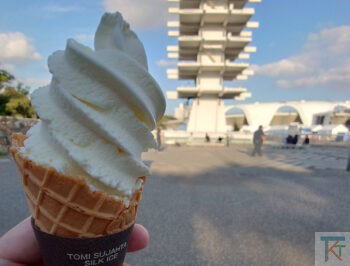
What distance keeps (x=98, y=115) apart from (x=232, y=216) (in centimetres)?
317

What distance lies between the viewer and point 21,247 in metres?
1.33

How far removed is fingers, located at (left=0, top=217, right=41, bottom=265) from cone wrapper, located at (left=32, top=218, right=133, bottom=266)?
26 cm

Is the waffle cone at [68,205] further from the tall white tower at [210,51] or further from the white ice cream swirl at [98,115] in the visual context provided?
the tall white tower at [210,51]

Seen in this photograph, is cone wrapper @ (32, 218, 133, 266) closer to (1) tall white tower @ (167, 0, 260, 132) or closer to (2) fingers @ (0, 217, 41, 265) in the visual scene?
(2) fingers @ (0, 217, 41, 265)

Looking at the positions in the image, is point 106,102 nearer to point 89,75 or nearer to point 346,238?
point 89,75

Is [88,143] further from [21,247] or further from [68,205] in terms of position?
[21,247]

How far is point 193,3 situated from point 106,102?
27.1 meters

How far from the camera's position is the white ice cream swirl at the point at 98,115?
43.1 inches

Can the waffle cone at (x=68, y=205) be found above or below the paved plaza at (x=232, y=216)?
above

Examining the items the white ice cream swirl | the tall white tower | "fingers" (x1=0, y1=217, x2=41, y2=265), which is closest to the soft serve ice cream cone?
the white ice cream swirl

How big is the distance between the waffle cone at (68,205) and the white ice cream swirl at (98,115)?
5 cm

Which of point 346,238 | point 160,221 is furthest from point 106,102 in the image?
point 346,238

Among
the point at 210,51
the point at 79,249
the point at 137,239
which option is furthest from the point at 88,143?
the point at 210,51

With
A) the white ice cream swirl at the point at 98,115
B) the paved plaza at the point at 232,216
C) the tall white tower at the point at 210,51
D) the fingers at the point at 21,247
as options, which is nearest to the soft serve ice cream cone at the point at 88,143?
the white ice cream swirl at the point at 98,115
